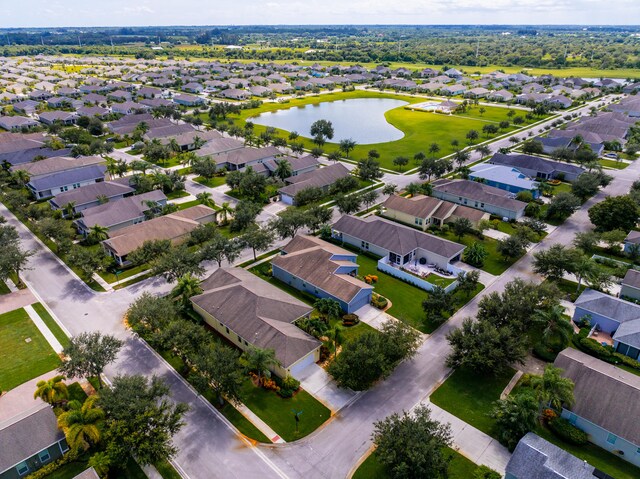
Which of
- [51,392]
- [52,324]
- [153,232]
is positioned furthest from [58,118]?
[51,392]

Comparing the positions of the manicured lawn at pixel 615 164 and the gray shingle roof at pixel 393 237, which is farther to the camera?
the manicured lawn at pixel 615 164

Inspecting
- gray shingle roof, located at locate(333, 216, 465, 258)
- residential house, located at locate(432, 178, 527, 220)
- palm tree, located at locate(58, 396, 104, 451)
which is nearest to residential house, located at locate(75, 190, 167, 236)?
gray shingle roof, located at locate(333, 216, 465, 258)

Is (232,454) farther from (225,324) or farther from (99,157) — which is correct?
(99,157)

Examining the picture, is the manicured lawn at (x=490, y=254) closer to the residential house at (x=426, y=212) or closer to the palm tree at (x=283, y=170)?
the residential house at (x=426, y=212)

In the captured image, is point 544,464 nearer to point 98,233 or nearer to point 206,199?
point 98,233

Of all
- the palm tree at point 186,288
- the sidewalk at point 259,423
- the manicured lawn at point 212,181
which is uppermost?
the palm tree at point 186,288

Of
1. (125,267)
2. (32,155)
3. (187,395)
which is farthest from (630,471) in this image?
(32,155)

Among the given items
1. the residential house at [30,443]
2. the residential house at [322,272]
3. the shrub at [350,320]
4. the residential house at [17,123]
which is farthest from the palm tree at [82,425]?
the residential house at [17,123]

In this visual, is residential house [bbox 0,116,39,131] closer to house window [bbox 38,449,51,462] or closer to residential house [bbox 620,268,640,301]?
house window [bbox 38,449,51,462]
